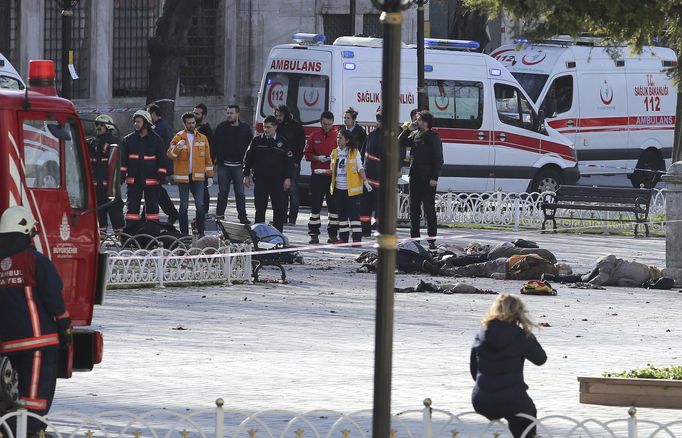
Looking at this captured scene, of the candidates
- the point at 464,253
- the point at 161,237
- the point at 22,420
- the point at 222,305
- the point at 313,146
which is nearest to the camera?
the point at 22,420

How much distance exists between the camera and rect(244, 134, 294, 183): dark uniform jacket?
66.8ft

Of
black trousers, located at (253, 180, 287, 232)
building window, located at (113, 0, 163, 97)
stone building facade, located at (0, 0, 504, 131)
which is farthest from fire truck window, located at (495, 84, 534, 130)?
building window, located at (113, 0, 163, 97)

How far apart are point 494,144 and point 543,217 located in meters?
3.16

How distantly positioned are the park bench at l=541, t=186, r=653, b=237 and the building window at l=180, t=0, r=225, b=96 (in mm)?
17032

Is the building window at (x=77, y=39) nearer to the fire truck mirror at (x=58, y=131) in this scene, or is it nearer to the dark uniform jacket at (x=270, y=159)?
the dark uniform jacket at (x=270, y=159)

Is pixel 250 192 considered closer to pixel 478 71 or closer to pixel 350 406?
pixel 478 71

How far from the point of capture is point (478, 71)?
89.9ft

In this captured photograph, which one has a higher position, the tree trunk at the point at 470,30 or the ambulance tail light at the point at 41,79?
the tree trunk at the point at 470,30

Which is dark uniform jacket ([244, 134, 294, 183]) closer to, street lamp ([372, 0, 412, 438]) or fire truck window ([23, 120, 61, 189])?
fire truck window ([23, 120, 61, 189])

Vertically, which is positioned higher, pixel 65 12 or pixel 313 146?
pixel 65 12

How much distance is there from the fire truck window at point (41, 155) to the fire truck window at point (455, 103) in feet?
56.5

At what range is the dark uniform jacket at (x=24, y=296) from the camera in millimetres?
8664

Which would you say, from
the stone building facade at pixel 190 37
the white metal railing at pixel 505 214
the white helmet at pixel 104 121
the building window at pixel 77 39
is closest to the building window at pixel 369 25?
the stone building facade at pixel 190 37

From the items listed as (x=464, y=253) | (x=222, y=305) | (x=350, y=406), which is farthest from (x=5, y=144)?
(x=464, y=253)
